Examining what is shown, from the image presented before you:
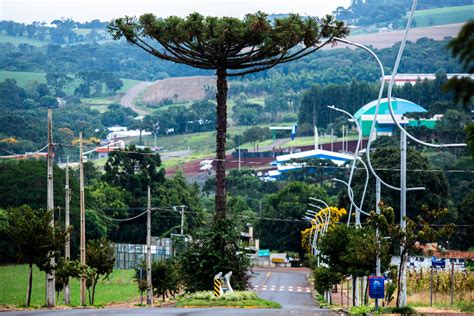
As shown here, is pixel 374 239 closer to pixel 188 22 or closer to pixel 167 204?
pixel 188 22

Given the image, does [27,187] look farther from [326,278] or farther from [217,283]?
[217,283]

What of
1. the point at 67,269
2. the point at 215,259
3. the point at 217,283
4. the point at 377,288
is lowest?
the point at 217,283

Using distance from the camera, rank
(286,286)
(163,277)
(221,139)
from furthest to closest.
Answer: (286,286)
(163,277)
(221,139)

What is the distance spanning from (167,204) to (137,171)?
6.95 meters

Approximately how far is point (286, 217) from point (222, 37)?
76139 millimetres

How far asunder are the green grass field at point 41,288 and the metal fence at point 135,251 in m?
2.69

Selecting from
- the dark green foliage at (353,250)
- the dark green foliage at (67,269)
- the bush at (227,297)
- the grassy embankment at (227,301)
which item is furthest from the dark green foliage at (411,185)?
the dark green foliage at (67,269)

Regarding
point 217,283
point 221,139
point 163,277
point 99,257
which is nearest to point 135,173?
point 163,277

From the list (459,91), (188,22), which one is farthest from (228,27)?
(459,91)

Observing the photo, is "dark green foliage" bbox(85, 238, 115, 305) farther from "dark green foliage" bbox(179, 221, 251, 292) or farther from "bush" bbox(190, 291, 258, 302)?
"bush" bbox(190, 291, 258, 302)

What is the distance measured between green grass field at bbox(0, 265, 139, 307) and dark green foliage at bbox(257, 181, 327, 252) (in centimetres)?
3443

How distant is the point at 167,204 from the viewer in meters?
123

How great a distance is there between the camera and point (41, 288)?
239 ft

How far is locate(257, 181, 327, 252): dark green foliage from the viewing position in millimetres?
127875
